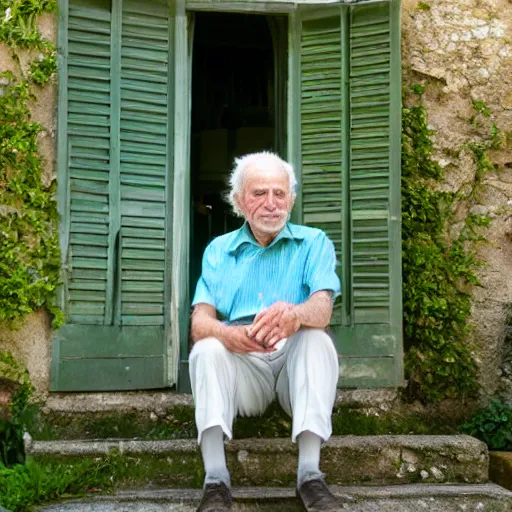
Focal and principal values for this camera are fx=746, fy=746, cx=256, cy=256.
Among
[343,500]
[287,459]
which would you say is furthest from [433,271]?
[343,500]

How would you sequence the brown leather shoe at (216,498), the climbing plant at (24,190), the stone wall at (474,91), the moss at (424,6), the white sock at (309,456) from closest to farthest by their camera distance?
the brown leather shoe at (216,498)
the white sock at (309,456)
the climbing plant at (24,190)
the stone wall at (474,91)
the moss at (424,6)

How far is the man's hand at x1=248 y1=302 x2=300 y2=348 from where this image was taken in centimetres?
271

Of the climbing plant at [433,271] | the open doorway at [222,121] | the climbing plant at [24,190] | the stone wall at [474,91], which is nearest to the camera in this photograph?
the climbing plant at [24,190]

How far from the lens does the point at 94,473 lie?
3.15 m

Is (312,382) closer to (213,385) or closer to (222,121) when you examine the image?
(213,385)

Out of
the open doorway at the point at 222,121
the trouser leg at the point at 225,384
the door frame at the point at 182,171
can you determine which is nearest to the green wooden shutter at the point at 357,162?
the door frame at the point at 182,171

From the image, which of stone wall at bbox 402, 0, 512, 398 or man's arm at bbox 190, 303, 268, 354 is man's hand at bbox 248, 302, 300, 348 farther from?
stone wall at bbox 402, 0, 512, 398

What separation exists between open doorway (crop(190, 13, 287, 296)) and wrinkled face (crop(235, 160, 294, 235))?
3959mm

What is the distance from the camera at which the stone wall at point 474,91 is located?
13.3 feet

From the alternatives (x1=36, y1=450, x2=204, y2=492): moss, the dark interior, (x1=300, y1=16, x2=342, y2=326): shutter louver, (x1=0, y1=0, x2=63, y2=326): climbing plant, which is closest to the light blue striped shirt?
(x1=36, y1=450, x2=204, y2=492): moss

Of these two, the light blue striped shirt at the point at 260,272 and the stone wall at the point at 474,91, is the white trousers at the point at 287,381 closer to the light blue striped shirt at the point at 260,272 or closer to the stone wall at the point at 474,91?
the light blue striped shirt at the point at 260,272

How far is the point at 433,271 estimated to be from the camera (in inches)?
155

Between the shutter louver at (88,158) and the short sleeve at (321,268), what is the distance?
3.97 feet

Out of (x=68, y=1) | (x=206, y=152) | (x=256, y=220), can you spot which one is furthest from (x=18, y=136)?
(x=206, y=152)
